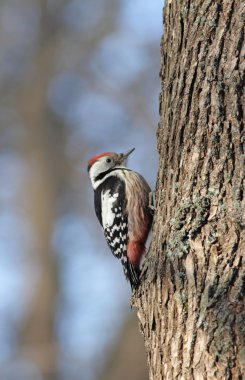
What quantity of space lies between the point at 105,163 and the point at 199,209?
2.95m

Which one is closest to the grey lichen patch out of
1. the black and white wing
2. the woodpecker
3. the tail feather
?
the tail feather

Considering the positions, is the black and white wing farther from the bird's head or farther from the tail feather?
the bird's head

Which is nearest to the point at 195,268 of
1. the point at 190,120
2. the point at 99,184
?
the point at 190,120

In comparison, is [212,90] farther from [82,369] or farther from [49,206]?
[49,206]

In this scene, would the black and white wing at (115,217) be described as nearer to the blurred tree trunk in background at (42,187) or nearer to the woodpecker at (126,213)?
the woodpecker at (126,213)

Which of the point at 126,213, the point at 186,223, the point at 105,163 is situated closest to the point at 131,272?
the point at 126,213

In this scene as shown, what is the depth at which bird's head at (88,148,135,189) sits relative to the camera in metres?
6.21

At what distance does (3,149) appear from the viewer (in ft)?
45.3

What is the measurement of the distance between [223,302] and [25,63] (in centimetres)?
1148

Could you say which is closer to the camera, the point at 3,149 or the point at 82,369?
the point at 82,369

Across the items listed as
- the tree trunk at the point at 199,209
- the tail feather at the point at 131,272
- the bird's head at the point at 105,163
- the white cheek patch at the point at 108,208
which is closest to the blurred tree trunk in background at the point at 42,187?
the bird's head at the point at 105,163

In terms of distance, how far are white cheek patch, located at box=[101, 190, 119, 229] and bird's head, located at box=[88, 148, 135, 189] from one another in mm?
395

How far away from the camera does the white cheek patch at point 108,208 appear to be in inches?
226

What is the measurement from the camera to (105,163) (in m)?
6.22
